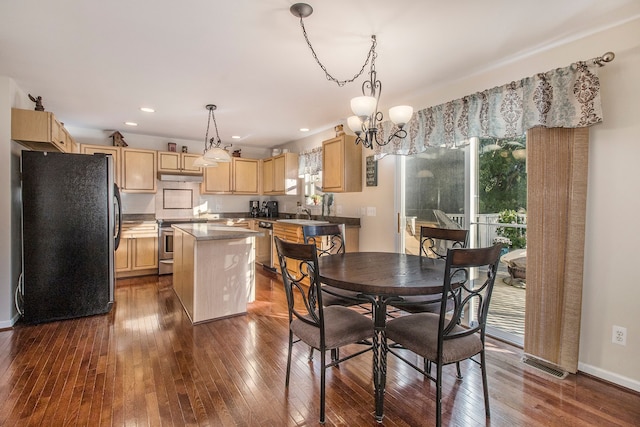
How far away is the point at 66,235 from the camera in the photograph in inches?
127

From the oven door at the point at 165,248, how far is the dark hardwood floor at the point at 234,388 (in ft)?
7.07

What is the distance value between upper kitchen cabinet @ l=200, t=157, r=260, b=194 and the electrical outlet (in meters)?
5.49

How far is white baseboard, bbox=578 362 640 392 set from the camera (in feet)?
6.74

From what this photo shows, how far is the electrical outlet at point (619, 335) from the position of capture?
2104 mm

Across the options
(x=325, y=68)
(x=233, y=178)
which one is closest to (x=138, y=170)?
(x=233, y=178)

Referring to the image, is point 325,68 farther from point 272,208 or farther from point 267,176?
point 272,208

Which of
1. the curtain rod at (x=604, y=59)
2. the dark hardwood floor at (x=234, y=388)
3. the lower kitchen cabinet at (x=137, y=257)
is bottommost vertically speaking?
the dark hardwood floor at (x=234, y=388)

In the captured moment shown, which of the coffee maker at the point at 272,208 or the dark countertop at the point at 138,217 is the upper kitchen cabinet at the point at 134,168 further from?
the coffee maker at the point at 272,208

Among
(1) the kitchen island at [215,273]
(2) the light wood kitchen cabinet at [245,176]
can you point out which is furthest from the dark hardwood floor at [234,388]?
(2) the light wood kitchen cabinet at [245,176]

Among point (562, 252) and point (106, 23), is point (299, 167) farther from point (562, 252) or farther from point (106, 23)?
point (562, 252)

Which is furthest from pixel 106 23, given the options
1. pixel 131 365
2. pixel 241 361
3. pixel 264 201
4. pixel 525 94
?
pixel 264 201

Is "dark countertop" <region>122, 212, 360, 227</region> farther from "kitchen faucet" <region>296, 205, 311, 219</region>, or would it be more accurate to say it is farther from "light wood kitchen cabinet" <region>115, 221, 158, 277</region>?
"light wood kitchen cabinet" <region>115, 221, 158, 277</region>

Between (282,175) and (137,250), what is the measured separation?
8.73 ft

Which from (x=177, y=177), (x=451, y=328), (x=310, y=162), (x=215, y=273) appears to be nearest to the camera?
(x=451, y=328)
